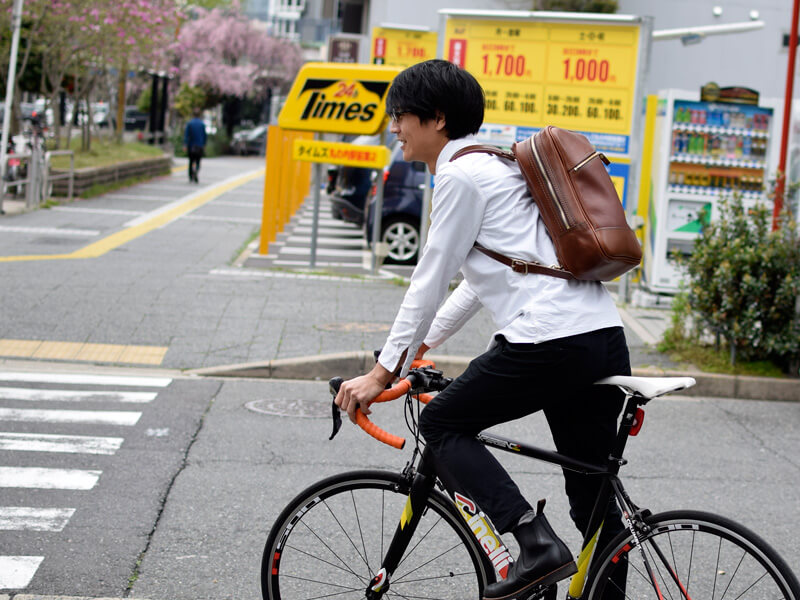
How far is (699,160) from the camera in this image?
1164cm

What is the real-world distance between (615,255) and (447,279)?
1.47ft

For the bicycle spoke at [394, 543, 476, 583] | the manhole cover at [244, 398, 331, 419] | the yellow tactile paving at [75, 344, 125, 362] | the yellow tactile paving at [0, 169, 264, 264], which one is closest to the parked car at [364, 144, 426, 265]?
the yellow tactile paving at [0, 169, 264, 264]

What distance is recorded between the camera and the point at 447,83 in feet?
9.04

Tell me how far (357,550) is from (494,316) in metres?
1.09

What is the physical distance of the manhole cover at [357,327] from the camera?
8.77 m

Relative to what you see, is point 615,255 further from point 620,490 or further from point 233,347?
point 233,347

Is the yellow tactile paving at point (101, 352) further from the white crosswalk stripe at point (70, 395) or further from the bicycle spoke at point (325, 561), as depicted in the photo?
the bicycle spoke at point (325, 561)

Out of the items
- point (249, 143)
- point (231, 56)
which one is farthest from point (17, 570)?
point (231, 56)

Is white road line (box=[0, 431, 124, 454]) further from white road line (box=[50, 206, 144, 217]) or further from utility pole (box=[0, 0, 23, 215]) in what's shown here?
white road line (box=[50, 206, 144, 217])

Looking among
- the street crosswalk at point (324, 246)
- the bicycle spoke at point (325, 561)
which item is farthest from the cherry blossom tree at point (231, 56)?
the bicycle spoke at point (325, 561)

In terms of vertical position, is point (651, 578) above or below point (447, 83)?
below

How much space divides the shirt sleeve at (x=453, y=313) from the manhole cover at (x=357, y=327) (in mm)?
5596

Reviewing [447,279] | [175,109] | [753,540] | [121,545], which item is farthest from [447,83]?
[175,109]

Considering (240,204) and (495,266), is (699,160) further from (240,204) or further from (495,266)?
(240,204)
